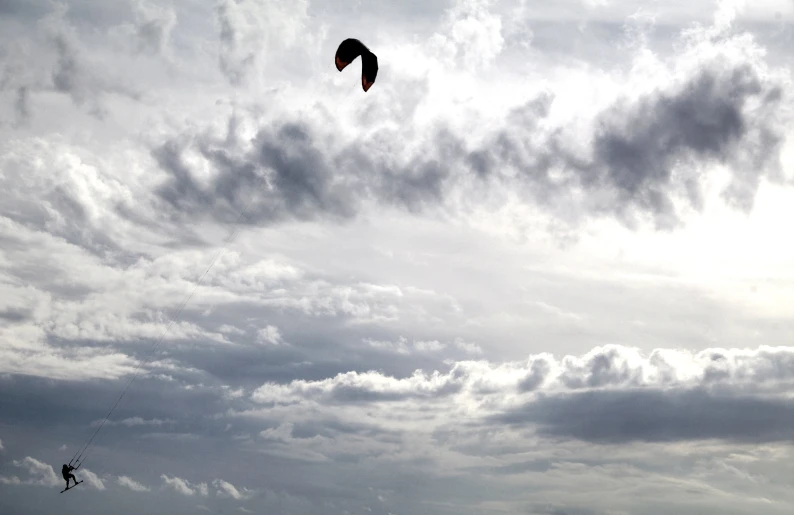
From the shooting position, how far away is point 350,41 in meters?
62.2

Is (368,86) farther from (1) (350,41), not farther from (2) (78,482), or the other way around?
(2) (78,482)

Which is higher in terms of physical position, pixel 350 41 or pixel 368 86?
pixel 350 41

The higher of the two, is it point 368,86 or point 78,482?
point 368,86

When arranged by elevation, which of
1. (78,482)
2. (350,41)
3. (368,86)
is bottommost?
(78,482)

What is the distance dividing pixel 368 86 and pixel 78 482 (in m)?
35.9

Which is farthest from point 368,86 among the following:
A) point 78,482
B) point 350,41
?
point 78,482

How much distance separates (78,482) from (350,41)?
125ft

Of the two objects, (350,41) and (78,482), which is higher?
(350,41)

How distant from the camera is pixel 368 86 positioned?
60375 mm

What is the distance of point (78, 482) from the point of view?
204ft
